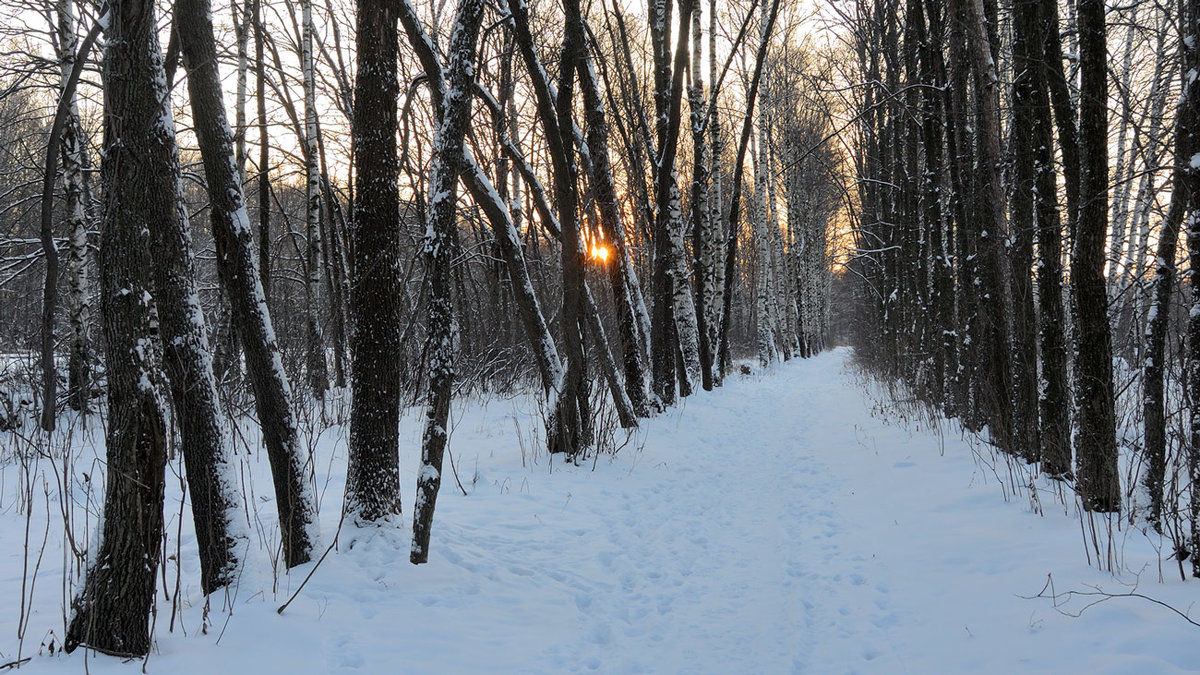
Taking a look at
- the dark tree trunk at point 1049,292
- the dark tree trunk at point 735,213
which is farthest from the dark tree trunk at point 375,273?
the dark tree trunk at point 735,213

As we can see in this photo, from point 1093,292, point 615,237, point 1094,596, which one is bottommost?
point 1094,596

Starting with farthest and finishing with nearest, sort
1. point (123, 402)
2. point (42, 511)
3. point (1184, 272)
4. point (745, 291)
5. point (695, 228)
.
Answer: point (745, 291), point (695, 228), point (42, 511), point (1184, 272), point (123, 402)

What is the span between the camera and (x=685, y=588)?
3.85m

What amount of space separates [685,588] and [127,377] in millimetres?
3064

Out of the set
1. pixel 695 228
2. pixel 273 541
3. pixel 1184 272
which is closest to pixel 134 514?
pixel 273 541

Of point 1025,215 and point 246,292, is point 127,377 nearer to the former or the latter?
point 246,292

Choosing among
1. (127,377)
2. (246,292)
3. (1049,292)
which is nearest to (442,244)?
(246,292)

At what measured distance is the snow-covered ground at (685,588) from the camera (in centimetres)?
272

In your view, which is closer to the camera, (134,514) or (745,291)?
(134,514)

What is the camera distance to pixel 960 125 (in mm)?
6855

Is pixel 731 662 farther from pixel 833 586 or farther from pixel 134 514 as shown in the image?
pixel 134 514

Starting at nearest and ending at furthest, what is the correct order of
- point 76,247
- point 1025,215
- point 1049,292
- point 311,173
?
point 1049,292
point 1025,215
point 76,247
point 311,173

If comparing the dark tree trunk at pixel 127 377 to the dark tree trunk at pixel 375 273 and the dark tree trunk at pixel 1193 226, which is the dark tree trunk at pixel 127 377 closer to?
the dark tree trunk at pixel 375 273

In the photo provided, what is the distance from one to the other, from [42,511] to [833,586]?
18.3 ft
